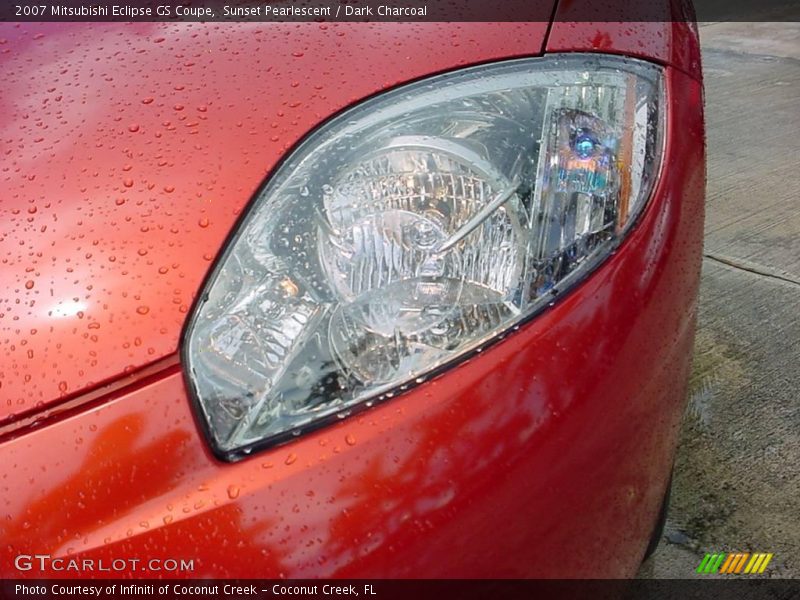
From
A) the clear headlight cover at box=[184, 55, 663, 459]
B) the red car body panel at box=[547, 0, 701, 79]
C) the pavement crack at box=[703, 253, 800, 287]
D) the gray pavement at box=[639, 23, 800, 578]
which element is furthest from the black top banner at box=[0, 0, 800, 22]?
the pavement crack at box=[703, 253, 800, 287]

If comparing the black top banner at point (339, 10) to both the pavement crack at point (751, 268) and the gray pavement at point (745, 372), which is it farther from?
the pavement crack at point (751, 268)

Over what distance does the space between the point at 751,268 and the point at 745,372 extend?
787 mm

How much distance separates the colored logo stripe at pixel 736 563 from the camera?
1964 mm

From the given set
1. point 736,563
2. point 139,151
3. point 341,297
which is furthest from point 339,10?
point 736,563

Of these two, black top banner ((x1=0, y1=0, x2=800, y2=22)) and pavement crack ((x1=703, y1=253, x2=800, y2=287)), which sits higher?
black top banner ((x1=0, y1=0, x2=800, y2=22))

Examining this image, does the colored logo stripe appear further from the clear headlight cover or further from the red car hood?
the red car hood

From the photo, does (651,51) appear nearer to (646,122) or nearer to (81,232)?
(646,122)

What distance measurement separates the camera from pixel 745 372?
2643mm

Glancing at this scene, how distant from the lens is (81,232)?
3.57 feet

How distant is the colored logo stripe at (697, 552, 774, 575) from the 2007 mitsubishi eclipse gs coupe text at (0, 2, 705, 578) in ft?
2.47

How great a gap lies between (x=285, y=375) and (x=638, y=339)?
499 mm

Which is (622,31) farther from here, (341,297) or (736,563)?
(736,563)

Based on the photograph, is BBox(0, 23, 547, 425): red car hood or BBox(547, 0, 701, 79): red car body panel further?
BBox(547, 0, 701, 79): red car body panel
